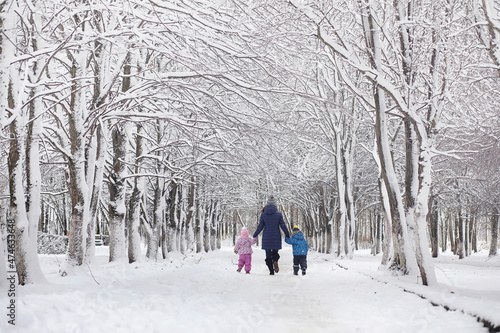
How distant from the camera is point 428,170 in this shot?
Answer: 910 centimetres

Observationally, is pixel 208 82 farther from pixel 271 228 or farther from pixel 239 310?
pixel 239 310

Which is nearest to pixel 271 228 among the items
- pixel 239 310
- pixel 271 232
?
pixel 271 232

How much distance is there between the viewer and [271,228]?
1259 centimetres

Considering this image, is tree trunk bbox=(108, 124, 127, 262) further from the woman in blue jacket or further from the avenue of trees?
the woman in blue jacket

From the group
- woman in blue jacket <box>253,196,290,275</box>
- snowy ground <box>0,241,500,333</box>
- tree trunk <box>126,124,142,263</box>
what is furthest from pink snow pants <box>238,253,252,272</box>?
snowy ground <box>0,241,500,333</box>

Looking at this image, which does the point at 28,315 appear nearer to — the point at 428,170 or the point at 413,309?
the point at 413,309

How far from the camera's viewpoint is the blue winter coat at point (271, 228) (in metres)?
12.5

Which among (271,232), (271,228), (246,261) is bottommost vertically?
(246,261)

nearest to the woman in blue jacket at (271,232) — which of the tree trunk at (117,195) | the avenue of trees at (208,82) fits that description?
the avenue of trees at (208,82)

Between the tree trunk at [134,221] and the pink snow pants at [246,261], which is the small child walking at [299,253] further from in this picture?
the tree trunk at [134,221]

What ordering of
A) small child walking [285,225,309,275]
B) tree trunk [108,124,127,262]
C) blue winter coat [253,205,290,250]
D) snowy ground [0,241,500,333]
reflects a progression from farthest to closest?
1. tree trunk [108,124,127,262]
2. small child walking [285,225,309,275]
3. blue winter coat [253,205,290,250]
4. snowy ground [0,241,500,333]

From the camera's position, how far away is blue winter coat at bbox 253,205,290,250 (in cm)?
1249

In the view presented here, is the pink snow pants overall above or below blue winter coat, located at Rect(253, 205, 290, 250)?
below

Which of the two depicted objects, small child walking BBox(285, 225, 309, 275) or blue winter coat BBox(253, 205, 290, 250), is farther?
small child walking BBox(285, 225, 309, 275)
